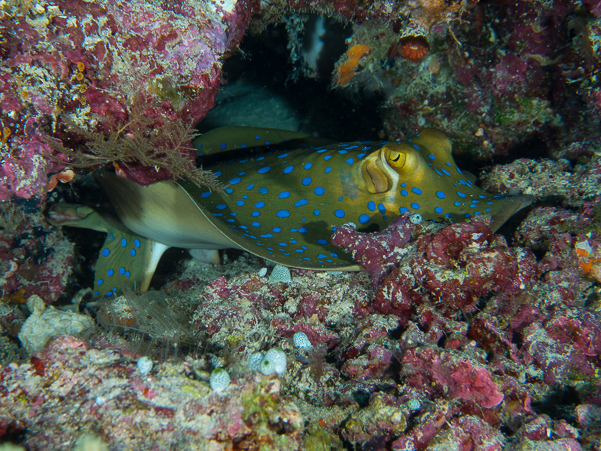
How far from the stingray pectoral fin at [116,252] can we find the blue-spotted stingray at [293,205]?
0.02 m

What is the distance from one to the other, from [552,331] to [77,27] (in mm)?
4777

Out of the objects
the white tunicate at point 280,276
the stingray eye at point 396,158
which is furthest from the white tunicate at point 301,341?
the stingray eye at point 396,158

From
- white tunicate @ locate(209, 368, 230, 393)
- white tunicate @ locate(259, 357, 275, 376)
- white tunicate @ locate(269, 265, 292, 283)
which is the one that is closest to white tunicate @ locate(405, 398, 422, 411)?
white tunicate @ locate(259, 357, 275, 376)

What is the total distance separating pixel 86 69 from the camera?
282cm

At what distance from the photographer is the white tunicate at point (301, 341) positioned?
121 inches

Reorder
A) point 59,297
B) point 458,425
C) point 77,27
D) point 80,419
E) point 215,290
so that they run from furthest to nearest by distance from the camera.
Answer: point 59,297 < point 215,290 < point 77,27 < point 458,425 < point 80,419

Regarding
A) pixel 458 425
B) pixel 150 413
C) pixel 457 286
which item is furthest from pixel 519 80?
pixel 150 413

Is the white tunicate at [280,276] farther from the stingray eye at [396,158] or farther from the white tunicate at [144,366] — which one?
the white tunicate at [144,366]

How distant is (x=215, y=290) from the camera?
12.1 ft

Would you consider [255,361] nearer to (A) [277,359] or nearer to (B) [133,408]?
(A) [277,359]

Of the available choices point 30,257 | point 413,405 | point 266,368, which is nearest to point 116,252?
point 30,257

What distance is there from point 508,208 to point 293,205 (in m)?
2.43

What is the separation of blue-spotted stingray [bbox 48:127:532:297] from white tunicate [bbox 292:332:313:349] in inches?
25.0

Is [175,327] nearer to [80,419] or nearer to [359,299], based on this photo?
[80,419]
